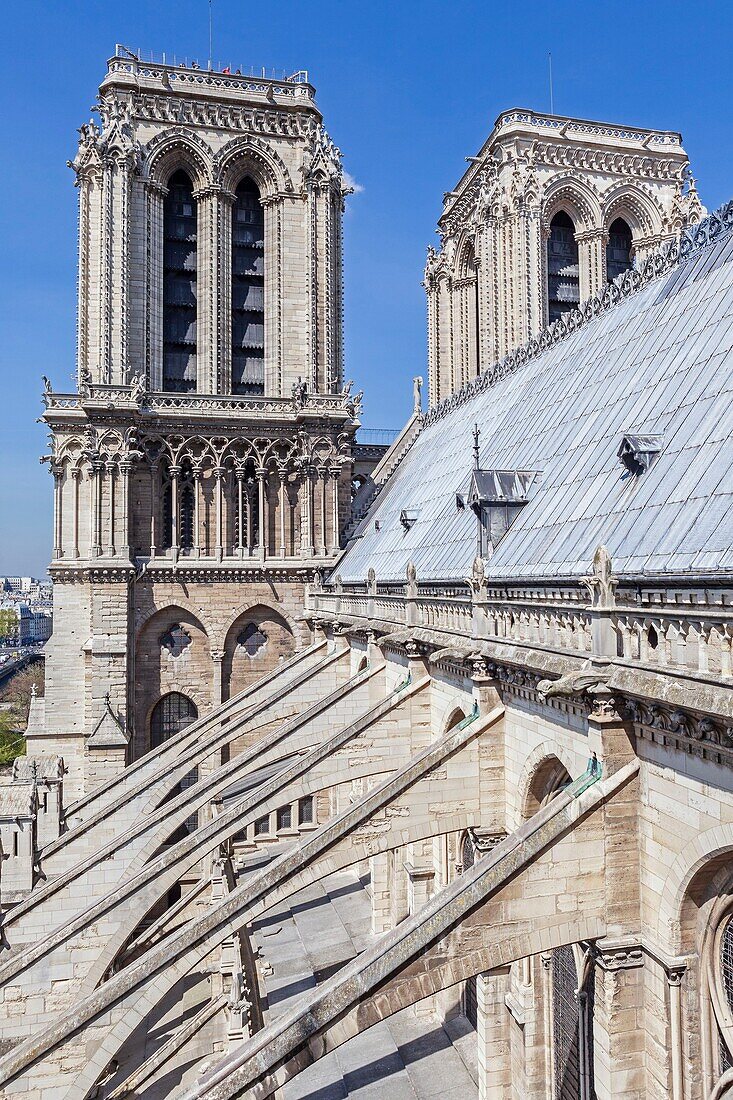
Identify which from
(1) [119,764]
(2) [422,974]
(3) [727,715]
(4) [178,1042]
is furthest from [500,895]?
(1) [119,764]

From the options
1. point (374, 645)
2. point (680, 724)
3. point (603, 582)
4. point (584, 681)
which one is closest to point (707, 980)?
point (680, 724)

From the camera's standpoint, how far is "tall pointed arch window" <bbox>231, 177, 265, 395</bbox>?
37406 mm

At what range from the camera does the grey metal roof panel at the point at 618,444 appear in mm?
12969

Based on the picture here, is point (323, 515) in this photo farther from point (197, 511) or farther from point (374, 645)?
point (374, 645)

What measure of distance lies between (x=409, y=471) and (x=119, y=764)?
674 inches

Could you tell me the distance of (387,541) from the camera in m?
30.2

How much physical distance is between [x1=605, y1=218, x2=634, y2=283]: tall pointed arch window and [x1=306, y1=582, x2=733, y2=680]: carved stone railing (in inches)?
1040

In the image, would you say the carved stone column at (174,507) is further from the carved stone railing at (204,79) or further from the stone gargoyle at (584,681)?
the stone gargoyle at (584,681)

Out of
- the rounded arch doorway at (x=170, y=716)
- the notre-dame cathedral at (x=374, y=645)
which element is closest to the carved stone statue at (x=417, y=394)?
the notre-dame cathedral at (x=374, y=645)

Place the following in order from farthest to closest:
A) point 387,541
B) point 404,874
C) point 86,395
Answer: point 86,395 < point 387,541 < point 404,874

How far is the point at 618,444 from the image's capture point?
1680 centimetres

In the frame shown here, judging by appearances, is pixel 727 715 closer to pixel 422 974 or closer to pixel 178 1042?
pixel 422 974

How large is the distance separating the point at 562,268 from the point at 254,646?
76.2ft

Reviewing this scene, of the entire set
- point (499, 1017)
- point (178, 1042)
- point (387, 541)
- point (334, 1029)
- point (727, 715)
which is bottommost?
point (178, 1042)
